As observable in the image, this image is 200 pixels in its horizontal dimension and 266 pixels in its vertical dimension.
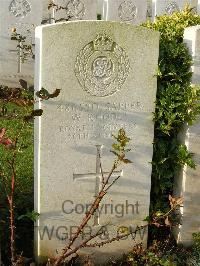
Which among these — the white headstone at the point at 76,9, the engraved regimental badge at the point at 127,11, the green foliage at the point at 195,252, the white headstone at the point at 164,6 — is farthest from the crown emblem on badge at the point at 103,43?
the white headstone at the point at 164,6

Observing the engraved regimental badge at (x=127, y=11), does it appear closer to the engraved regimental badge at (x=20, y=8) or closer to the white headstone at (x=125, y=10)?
the white headstone at (x=125, y=10)

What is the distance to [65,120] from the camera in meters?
3.60

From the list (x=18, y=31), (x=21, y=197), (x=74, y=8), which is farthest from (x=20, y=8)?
(x=21, y=197)

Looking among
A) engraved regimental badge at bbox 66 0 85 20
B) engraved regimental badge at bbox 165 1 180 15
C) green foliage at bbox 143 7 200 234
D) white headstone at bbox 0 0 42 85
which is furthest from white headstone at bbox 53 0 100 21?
green foliage at bbox 143 7 200 234

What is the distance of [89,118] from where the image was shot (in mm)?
3676

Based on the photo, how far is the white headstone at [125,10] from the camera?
939 centimetres

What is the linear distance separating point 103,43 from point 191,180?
1424 mm

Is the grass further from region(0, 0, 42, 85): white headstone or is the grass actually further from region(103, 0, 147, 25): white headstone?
region(103, 0, 147, 25): white headstone

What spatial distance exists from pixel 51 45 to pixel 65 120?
1.91 ft

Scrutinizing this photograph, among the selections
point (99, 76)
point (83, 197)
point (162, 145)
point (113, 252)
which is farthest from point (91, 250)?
point (99, 76)

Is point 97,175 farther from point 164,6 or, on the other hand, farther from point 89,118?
point 164,6

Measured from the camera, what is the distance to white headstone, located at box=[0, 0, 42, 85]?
8.16 m

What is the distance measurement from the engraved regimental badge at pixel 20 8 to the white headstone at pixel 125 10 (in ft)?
6.02

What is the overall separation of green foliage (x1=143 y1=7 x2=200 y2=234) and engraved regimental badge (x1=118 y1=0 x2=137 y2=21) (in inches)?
217
